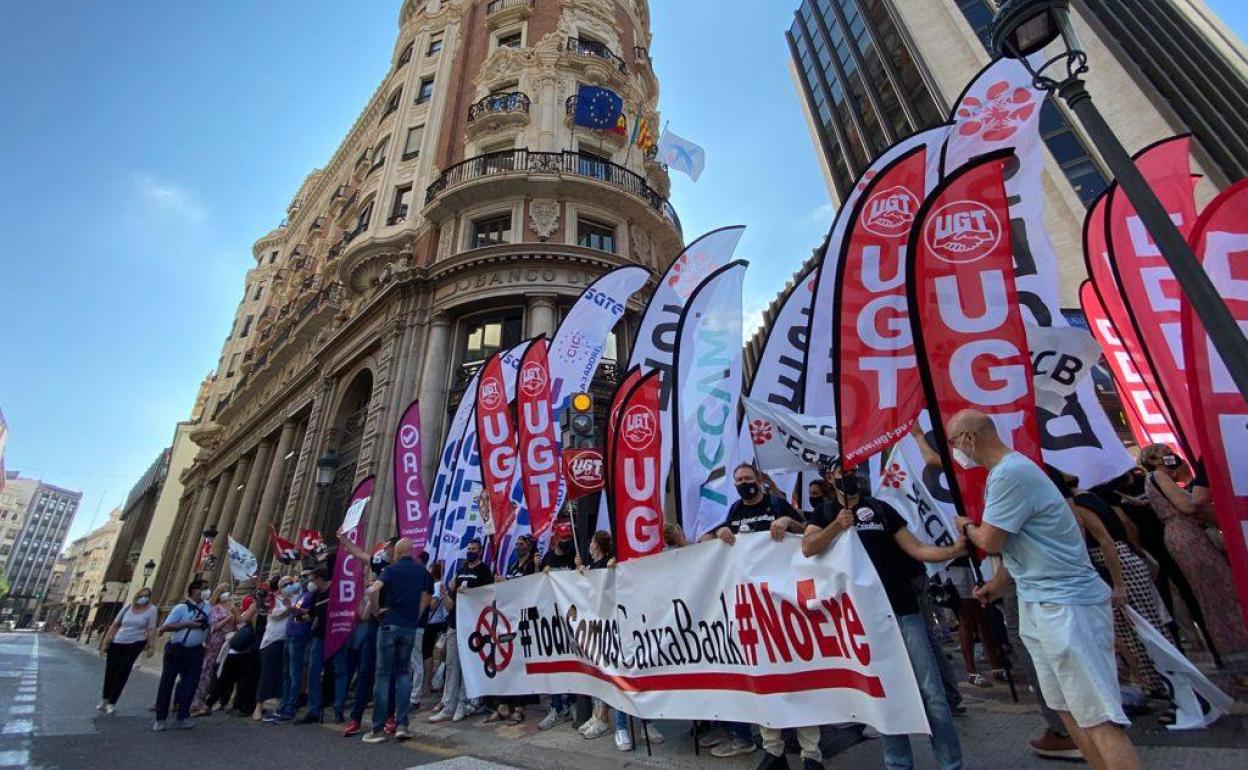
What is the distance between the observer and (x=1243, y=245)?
176 inches

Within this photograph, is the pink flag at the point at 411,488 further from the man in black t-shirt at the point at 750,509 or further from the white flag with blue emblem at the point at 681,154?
the white flag with blue emblem at the point at 681,154

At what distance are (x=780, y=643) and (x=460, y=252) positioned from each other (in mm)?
→ 16931

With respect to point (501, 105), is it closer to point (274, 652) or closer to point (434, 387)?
point (434, 387)

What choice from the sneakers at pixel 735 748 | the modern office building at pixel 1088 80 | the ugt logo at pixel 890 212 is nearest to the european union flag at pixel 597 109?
the modern office building at pixel 1088 80

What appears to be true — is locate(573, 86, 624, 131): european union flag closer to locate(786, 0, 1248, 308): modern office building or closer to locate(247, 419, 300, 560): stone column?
locate(786, 0, 1248, 308): modern office building

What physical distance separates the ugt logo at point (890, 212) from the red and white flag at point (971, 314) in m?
0.53

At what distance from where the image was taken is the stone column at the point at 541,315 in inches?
649

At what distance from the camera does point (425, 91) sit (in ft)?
86.0

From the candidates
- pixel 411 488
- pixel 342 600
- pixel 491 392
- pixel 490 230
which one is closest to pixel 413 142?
pixel 490 230

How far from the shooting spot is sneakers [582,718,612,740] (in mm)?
5238

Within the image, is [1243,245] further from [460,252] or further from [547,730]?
[460,252]

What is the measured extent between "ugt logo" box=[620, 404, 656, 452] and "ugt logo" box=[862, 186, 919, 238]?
312 cm

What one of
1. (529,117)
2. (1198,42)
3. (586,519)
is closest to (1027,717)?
(586,519)

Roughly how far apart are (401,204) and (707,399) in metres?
20.0
